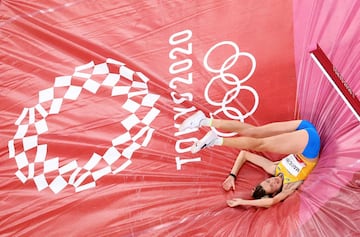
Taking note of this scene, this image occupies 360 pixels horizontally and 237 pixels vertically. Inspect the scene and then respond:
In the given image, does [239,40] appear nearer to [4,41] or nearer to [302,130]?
[302,130]

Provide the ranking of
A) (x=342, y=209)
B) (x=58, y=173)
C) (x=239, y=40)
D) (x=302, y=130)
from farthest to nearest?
(x=239, y=40) → (x=58, y=173) → (x=302, y=130) → (x=342, y=209)

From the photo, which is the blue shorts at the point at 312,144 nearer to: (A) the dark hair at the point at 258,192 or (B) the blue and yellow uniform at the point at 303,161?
(B) the blue and yellow uniform at the point at 303,161

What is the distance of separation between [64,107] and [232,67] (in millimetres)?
625

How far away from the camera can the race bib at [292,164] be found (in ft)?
5.52

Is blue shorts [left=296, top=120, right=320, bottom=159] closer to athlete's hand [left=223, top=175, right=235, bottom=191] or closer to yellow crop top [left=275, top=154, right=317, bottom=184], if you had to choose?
yellow crop top [left=275, top=154, right=317, bottom=184]

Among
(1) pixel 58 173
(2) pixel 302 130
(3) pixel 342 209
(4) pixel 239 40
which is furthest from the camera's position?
(4) pixel 239 40

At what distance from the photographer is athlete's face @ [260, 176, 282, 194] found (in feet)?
5.50

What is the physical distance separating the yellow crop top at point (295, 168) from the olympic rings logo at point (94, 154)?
0.47m

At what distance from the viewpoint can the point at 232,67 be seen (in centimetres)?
187

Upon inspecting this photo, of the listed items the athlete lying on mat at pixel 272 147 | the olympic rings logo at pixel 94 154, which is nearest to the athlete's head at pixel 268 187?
the athlete lying on mat at pixel 272 147

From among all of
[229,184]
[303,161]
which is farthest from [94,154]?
[303,161]

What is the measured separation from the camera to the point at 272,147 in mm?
1675

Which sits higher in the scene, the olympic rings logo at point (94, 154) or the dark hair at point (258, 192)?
the olympic rings logo at point (94, 154)

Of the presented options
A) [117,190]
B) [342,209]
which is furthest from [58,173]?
[342,209]
